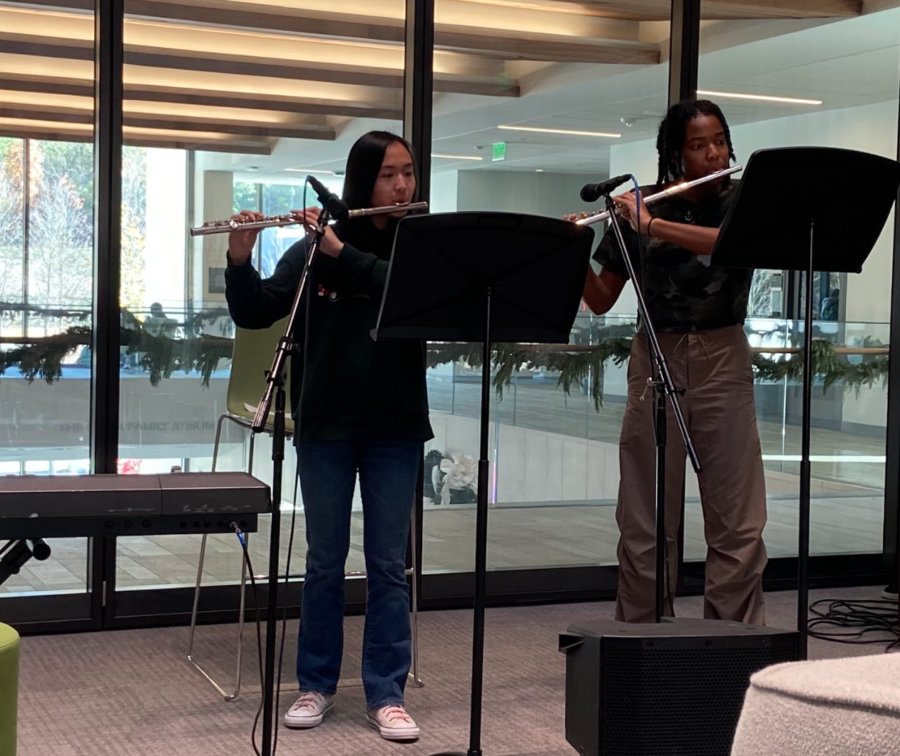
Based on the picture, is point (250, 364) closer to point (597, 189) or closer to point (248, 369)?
point (248, 369)

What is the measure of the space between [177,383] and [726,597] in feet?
6.14

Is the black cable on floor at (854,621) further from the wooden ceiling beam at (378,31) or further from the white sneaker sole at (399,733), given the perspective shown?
the wooden ceiling beam at (378,31)

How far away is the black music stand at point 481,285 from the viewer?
95.3 inches

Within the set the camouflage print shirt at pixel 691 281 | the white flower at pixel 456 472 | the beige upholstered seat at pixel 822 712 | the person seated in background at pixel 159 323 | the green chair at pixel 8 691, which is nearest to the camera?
the beige upholstered seat at pixel 822 712

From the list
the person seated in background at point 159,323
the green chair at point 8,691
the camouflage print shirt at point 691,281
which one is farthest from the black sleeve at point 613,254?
the green chair at point 8,691

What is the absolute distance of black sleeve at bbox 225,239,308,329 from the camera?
278cm

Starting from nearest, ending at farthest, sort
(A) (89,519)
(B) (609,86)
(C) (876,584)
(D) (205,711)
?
(A) (89,519)
(D) (205,711)
(B) (609,86)
(C) (876,584)

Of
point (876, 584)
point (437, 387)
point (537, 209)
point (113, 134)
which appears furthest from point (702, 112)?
point (876, 584)

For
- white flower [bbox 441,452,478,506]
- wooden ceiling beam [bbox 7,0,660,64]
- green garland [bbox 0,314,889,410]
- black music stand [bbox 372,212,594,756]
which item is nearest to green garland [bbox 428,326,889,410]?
green garland [bbox 0,314,889,410]

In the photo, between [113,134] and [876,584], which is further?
[876,584]

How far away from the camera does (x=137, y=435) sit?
3.95 meters

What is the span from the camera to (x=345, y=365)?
9.50ft

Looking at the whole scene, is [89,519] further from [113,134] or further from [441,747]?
[113,134]

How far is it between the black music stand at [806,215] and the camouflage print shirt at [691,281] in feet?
1.33
